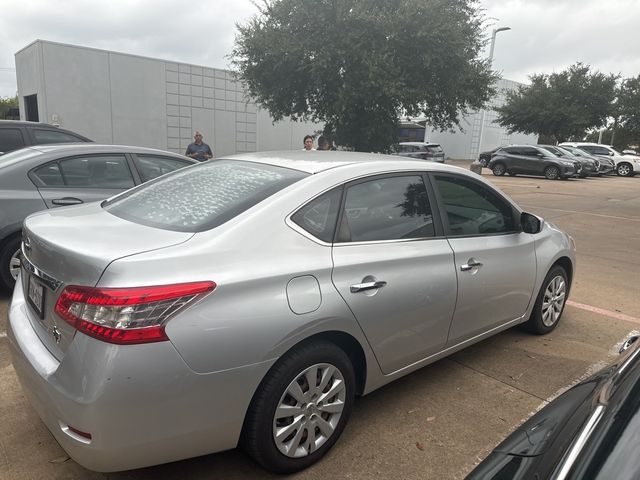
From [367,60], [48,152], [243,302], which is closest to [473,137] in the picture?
[367,60]

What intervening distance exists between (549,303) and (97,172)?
4.63m

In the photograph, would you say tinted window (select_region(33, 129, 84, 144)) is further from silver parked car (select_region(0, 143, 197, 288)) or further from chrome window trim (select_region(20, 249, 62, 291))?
chrome window trim (select_region(20, 249, 62, 291))

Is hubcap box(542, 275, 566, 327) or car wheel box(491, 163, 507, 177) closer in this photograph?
hubcap box(542, 275, 566, 327)

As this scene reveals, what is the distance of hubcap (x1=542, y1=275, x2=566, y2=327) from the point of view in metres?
4.24

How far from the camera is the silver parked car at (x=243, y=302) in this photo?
1.97m

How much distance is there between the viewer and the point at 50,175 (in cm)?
493

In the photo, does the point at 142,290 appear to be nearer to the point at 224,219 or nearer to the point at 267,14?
the point at 224,219

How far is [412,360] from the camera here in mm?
3014

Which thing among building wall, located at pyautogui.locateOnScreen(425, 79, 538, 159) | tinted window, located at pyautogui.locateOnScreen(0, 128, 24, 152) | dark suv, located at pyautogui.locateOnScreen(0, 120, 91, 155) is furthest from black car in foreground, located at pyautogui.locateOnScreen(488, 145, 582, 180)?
tinted window, located at pyautogui.locateOnScreen(0, 128, 24, 152)

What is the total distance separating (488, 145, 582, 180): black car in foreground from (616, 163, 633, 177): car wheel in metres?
6.49

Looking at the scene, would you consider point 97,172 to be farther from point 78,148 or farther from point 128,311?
point 128,311

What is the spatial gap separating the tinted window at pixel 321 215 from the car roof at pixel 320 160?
21 centimetres

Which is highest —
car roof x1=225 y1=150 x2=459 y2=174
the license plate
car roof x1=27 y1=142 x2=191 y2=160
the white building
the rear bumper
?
the white building

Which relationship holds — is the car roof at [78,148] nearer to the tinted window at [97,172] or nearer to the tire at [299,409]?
the tinted window at [97,172]
